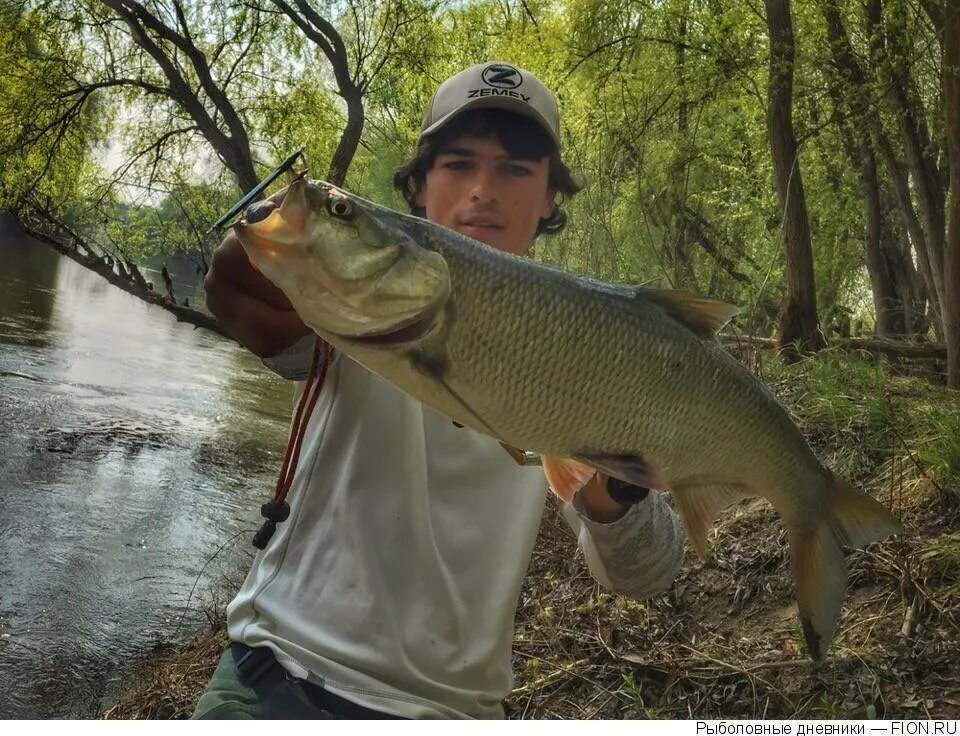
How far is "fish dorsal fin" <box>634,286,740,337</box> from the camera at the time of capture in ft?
3.03

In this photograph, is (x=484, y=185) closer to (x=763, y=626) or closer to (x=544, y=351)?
(x=544, y=351)

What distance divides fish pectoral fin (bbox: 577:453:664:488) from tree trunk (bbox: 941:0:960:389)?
3.62 m

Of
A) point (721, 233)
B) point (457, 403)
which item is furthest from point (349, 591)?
point (721, 233)

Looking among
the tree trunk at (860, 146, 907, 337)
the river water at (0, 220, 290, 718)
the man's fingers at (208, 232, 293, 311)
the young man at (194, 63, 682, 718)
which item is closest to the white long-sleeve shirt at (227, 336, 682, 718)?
the young man at (194, 63, 682, 718)

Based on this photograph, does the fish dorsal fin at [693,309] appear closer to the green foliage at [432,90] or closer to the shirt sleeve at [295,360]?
the shirt sleeve at [295,360]

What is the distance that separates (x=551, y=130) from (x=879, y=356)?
3.88 meters

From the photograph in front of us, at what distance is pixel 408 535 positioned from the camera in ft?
3.79

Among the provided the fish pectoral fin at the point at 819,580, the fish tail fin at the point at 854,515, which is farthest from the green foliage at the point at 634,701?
the fish tail fin at the point at 854,515

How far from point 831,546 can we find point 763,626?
3.97 feet

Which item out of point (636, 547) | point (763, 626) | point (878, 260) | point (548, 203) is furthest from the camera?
point (878, 260)

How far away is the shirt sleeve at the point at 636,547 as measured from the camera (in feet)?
3.82

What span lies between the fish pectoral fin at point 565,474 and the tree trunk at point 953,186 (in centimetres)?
365

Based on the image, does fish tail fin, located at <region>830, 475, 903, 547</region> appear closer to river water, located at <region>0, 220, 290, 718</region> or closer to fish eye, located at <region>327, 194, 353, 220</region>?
fish eye, located at <region>327, 194, 353, 220</region>

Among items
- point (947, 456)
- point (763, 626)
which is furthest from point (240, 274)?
point (947, 456)
